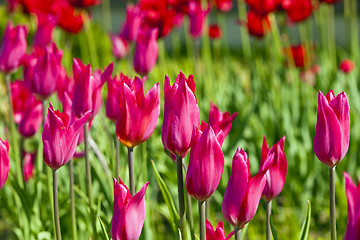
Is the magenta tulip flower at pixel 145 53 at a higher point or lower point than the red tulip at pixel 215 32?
higher

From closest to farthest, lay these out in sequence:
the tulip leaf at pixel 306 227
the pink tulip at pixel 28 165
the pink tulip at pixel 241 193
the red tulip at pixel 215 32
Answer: the pink tulip at pixel 241 193
the tulip leaf at pixel 306 227
the pink tulip at pixel 28 165
the red tulip at pixel 215 32

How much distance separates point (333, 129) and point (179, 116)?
269mm

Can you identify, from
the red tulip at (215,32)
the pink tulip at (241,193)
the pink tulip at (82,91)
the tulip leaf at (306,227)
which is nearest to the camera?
the pink tulip at (241,193)

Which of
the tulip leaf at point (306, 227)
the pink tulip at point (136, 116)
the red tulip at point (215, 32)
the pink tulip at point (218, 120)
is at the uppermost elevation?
the pink tulip at point (136, 116)

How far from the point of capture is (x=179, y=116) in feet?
3.28

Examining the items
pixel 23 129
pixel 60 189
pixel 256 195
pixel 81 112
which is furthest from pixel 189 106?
pixel 60 189

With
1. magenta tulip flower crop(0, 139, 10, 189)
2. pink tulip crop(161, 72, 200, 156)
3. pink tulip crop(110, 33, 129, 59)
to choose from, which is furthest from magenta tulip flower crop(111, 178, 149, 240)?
pink tulip crop(110, 33, 129, 59)

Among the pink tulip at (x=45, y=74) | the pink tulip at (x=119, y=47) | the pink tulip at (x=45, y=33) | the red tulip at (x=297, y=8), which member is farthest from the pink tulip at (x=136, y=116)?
the red tulip at (x=297, y=8)

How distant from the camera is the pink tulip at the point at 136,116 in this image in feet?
3.49

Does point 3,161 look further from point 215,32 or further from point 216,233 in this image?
point 215,32

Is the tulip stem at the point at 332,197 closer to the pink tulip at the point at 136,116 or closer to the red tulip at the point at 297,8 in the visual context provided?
the pink tulip at the point at 136,116

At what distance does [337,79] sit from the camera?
135 inches

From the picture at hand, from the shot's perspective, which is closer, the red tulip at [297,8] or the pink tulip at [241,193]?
the pink tulip at [241,193]

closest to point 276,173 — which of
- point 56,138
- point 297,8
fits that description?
point 56,138
